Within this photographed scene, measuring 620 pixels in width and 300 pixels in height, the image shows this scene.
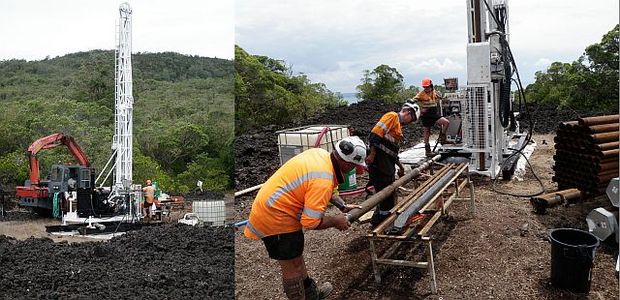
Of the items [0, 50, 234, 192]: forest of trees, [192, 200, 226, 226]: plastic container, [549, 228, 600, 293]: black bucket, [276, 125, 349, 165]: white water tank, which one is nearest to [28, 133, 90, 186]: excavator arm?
[192, 200, 226, 226]: plastic container

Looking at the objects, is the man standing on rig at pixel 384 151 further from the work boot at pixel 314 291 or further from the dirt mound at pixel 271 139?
the dirt mound at pixel 271 139

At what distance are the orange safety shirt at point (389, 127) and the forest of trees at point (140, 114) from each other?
43.8 ft

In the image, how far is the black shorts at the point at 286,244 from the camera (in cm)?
379

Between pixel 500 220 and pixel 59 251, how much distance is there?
7.59 meters

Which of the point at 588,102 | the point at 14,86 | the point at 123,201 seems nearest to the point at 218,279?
the point at 123,201

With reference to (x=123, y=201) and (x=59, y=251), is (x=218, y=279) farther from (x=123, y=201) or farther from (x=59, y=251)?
(x=123, y=201)

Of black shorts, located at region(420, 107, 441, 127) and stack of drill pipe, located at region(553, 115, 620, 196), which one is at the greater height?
black shorts, located at region(420, 107, 441, 127)

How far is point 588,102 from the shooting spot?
22.3 meters

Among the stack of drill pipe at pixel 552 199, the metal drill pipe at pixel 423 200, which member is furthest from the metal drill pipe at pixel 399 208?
the stack of drill pipe at pixel 552 199

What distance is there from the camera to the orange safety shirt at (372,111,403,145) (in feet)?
20.1

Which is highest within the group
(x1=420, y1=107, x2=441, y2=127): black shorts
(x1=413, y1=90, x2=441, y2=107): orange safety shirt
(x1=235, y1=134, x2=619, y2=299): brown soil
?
(x1=413, y1=90, x2=441, y2=107): orange safety shirt

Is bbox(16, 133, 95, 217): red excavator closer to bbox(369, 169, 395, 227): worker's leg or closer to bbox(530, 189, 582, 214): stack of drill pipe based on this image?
bbox(369, 169, 395, 227): worker's leg

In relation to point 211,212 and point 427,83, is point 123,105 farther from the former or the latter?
point 427,83

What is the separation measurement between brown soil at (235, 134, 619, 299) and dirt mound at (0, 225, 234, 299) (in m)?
1.53
